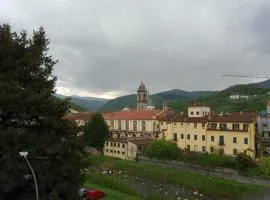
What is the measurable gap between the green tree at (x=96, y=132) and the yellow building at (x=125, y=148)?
1.48 meters

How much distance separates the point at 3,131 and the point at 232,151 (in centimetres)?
5415

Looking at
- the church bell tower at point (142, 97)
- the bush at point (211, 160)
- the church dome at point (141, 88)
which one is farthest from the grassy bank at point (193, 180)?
→ the church bell tower at point (142, 97)

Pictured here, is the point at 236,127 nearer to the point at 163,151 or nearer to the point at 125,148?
the point at 163,151

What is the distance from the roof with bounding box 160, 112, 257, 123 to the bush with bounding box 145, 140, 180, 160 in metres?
7.56

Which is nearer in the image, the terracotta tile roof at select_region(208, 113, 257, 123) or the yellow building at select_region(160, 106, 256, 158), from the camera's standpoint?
the yellow building at select_region(160, 106, 256, 158)

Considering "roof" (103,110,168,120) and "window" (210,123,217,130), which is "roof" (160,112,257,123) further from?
"roof" (103,110,168,120)

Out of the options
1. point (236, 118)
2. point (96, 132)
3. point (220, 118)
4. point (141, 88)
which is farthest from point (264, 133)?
point (141, 88)

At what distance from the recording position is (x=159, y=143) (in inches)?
2886

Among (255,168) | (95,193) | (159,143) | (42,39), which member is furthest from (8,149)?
(159,143)

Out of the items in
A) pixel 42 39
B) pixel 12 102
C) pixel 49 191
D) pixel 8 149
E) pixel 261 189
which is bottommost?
pixel 261 189

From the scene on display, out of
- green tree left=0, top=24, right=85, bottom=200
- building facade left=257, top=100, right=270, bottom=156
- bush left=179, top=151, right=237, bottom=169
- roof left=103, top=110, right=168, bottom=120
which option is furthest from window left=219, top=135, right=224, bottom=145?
green tree left=0, top=24, right=85, bottom=200

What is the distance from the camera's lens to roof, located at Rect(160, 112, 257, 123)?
6954 cm

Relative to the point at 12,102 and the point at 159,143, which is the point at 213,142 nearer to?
the point at 159,143

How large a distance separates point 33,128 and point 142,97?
10255 centimetres
